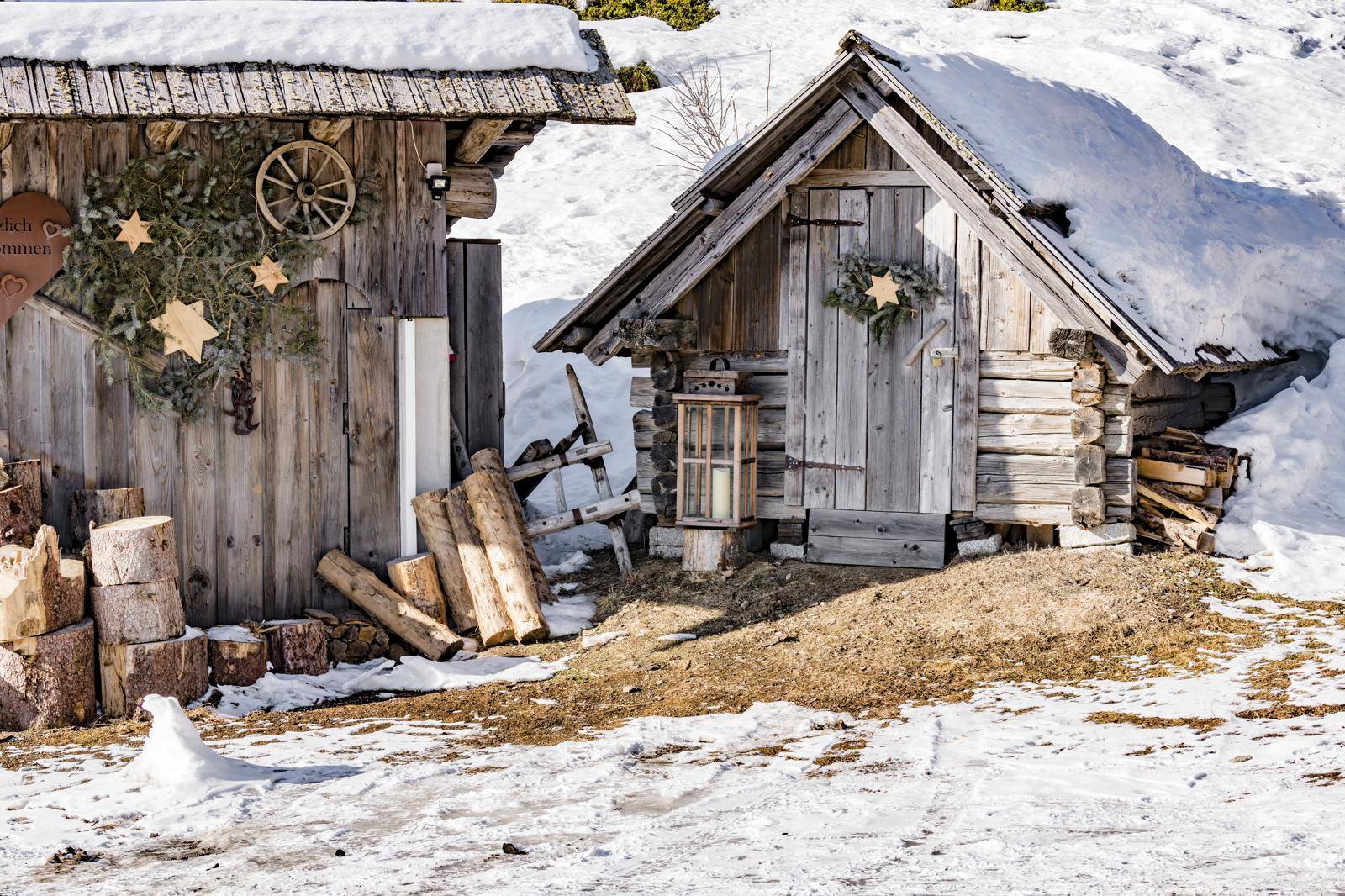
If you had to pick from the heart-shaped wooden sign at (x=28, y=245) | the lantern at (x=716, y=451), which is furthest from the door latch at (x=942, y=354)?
the heart-shaped wooden sign at (x=28, y=245)

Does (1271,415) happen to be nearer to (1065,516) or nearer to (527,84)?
(1065,516)

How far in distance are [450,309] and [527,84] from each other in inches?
134

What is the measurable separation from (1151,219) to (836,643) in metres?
5.49

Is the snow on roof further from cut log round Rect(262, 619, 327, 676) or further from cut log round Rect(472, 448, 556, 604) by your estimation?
cut log round Rect(262, 619, 327, 676)

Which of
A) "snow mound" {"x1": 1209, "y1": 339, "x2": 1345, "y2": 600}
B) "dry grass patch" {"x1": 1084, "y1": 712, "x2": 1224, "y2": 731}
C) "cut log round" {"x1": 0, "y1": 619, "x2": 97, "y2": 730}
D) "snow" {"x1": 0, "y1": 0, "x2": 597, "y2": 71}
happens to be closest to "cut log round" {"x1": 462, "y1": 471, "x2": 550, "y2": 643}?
"cut log round" {"x1": 0, "y1": 619, "x2": 97, "y2": 730}

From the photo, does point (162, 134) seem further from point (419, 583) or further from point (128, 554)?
point (419, 583)

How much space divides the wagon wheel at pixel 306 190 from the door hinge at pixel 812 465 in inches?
166

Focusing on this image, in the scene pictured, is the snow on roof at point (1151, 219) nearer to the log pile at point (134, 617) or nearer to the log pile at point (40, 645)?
the log pile at point (134, 617)

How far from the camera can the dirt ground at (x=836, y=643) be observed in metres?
8.27

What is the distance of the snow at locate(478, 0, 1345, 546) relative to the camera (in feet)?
39.6

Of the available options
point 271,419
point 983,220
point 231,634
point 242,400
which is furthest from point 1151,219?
point 231,634

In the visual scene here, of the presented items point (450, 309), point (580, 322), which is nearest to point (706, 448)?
point (580, 322)

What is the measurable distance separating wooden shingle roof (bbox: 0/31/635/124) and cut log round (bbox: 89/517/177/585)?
255 centimetres

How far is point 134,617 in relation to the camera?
8688mm
